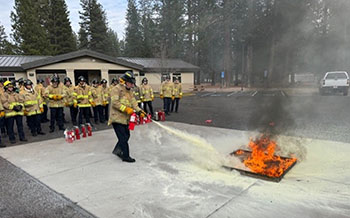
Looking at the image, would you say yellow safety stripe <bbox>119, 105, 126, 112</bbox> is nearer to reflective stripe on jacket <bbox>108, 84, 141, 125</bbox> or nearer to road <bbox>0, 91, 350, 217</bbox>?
reflective stripe on jacket <bbox>108, 84, 141, 125</bbox>

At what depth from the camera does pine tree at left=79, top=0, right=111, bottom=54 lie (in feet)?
132

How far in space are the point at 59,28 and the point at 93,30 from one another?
219 inches

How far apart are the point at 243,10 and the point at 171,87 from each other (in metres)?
6.46

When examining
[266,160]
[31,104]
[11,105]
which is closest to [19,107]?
[11,105]

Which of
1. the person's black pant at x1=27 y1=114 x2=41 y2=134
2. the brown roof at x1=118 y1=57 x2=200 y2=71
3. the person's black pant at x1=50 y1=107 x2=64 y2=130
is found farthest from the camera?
the brown roof at x1=118 y1=57 x2=200 y2=71

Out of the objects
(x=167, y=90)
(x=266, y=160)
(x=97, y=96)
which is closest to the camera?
(x=266, y=160)

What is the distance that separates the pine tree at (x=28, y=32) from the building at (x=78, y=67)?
575 inches

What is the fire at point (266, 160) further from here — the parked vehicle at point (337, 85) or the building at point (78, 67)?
the building at point (78, 67)

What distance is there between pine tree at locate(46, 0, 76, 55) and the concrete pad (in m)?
35.5

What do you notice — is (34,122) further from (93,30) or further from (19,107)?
(93,30)

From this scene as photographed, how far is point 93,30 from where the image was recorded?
40.5m

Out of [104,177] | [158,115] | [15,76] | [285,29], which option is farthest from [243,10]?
[15,76]

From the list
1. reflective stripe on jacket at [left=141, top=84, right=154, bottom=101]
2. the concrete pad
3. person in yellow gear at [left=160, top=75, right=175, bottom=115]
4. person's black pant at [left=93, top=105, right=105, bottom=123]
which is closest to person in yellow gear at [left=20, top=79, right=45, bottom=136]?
the concrete pad

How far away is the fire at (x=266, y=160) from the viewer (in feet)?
12.8
